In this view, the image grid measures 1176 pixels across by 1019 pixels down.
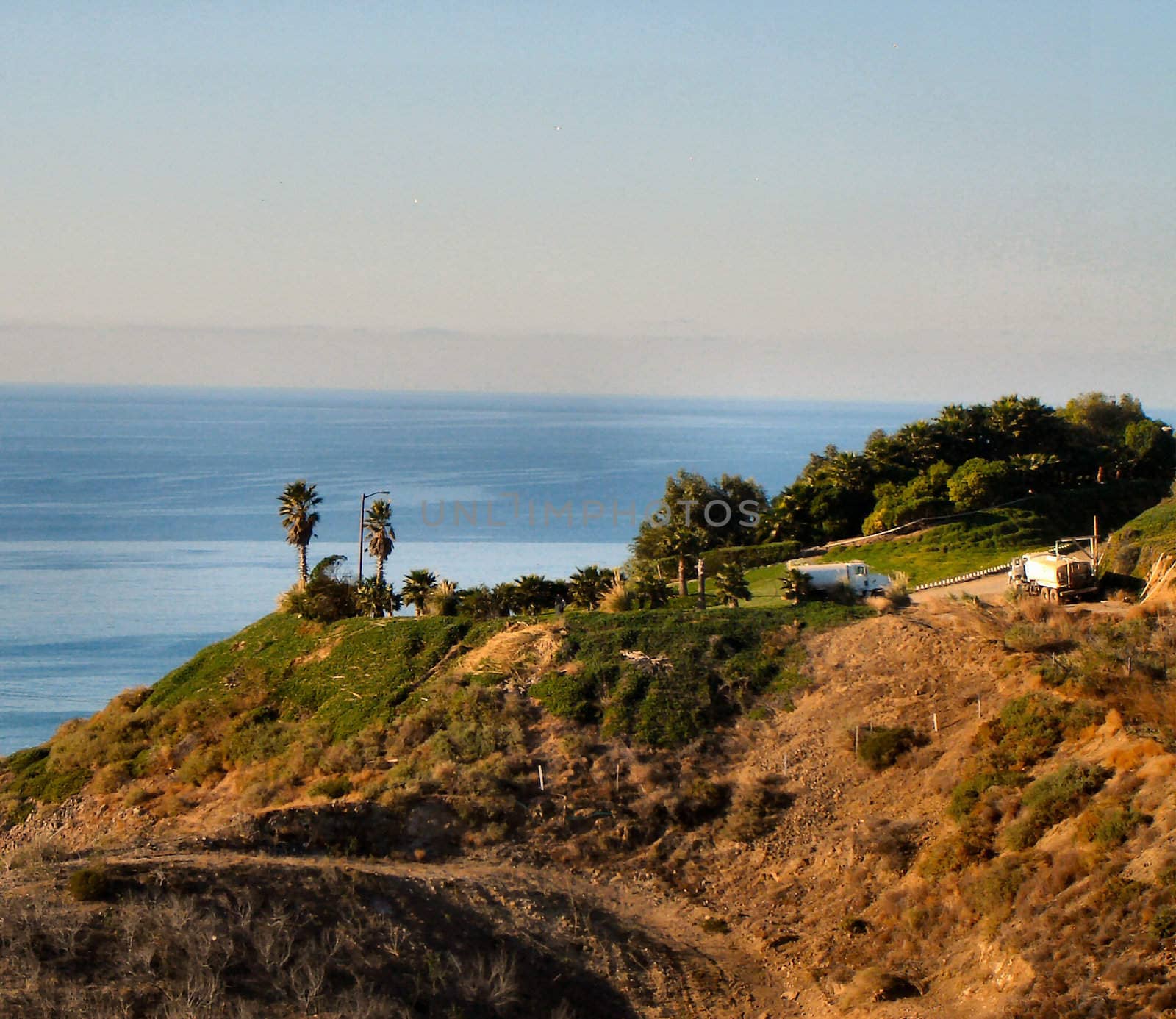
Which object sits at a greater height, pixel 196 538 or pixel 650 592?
pixel 650 592

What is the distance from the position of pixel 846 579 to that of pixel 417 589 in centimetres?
1431

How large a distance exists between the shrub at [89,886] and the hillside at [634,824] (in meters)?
0.06

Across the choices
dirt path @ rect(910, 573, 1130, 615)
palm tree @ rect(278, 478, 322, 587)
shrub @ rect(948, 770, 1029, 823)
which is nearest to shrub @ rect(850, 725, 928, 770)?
shrub @ rect(948, 770, 1029, 823)

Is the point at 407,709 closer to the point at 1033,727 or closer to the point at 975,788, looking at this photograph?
the point at 975,788

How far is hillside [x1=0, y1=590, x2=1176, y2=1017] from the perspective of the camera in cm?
1875

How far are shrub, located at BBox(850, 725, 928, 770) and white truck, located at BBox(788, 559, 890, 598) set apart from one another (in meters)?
10.0

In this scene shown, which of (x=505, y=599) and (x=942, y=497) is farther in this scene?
(x=942, y=497)

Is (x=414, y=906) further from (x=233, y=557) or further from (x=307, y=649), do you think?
(x=233, y=557)

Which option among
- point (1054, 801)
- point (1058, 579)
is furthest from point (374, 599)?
point (1054, 801)

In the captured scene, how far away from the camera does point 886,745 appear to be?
86.6 feet

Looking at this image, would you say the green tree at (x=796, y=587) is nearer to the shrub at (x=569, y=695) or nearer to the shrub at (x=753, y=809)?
the shrub at (x=569, y=695)

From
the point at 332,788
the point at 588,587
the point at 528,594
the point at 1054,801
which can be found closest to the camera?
the point at 1054,801

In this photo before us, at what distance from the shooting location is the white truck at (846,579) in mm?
36938

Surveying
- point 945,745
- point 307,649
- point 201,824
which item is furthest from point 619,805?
point 307,649
